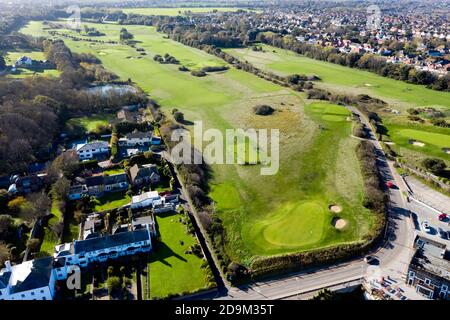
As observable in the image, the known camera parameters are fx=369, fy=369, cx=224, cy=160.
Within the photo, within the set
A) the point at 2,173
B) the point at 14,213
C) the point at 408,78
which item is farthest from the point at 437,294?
the point at 408,78

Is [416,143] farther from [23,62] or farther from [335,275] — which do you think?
[23,62]

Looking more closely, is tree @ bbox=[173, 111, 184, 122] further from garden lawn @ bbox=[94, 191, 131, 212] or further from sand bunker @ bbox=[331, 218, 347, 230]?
sand bunker @ bbox=[331, 218, 347, 230]

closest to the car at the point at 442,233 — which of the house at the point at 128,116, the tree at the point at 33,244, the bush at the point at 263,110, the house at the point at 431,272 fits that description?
the house at the point at 431,272

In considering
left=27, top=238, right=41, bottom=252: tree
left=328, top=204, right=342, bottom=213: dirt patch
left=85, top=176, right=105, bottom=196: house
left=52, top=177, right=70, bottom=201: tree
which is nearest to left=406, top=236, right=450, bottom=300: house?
left=328, top=204, right=342, bottom=213: dirt patch

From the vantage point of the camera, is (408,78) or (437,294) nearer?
(437,294)

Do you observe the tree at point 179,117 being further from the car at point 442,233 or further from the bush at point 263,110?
the car at point 442,233

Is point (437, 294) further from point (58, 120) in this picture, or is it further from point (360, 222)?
point (58, 120)
